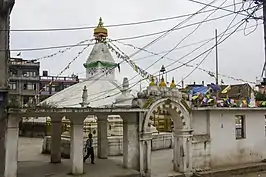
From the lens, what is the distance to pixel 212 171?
15625 millimetres

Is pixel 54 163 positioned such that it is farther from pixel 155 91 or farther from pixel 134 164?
pixel 155 91

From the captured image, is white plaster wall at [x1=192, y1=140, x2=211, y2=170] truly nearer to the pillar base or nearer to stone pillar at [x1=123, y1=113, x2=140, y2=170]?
stone pillar at [x1=123, y1=113, x2=140, y2=170]

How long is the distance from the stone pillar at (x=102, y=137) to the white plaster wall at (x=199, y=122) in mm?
4699

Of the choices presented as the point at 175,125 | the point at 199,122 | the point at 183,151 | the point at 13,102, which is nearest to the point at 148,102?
the point at 175,125

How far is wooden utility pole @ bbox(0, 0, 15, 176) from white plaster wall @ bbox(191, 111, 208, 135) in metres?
8.10

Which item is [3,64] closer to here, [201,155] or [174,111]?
[174,111]

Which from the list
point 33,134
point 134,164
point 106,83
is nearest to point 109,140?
point 106,83

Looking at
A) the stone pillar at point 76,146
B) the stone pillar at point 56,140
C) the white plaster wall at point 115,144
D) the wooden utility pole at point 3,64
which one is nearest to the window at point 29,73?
the white plaster wall at point 115,144

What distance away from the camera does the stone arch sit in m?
14.3

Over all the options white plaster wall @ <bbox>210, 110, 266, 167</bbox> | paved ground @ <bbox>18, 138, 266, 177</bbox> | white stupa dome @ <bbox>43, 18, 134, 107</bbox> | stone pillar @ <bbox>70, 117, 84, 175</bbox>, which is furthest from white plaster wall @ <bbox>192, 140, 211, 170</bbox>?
white stupa dome @ <bbox>43, 18, 134, 107</bbox>

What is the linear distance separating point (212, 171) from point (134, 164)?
12.3ft

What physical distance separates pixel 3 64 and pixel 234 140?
11.2 metres

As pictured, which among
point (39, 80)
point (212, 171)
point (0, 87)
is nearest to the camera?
point (0, 87)

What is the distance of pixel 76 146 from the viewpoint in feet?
44.3
